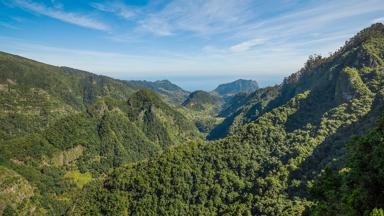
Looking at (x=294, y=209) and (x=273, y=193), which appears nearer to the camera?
(x=294, y=209)

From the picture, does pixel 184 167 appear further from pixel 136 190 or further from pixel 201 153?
pixel 136 190

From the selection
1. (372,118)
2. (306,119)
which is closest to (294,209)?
(372,118)

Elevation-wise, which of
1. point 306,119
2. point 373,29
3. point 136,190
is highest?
point 373,29

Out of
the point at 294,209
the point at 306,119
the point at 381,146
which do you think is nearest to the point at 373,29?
the point at 306,119

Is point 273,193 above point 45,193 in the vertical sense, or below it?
above

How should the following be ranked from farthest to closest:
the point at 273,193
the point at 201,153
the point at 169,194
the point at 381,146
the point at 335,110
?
the point at 201,153 < the point at 169,194 < the point at 335,110 < the point at 273,193 < the point at 381,146

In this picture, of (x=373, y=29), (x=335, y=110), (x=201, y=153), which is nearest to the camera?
(x=335, y=110)
